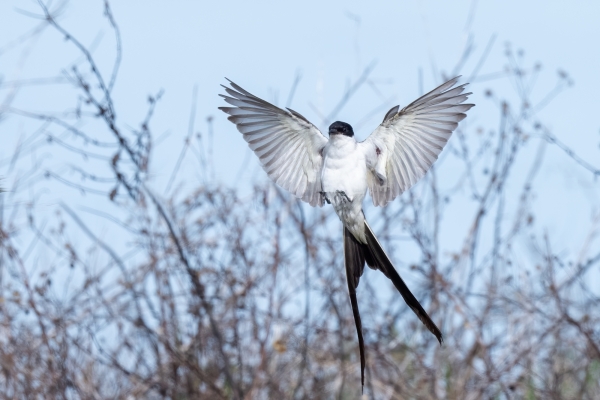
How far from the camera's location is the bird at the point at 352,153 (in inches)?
137

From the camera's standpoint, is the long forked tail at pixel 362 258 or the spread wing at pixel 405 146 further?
the spread wing at pixel 405 146

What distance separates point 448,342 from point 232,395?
1.69 m

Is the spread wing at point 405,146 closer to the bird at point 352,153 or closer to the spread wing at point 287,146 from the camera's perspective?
the bird at point 352,153

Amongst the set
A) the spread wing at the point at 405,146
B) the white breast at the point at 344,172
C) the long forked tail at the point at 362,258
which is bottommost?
the long forked tail at the point at 362,258

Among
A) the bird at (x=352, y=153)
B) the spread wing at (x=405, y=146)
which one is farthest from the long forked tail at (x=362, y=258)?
the spread wing at (x=405, y=146)

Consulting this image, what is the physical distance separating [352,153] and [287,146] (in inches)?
13.9

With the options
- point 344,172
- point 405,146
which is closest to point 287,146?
point 344,172

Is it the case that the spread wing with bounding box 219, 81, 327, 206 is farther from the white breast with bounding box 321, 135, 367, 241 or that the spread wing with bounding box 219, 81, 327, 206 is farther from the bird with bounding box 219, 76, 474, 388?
the white breast with bounding box 321, 135, 367, 241

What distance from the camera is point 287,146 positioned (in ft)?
12.1

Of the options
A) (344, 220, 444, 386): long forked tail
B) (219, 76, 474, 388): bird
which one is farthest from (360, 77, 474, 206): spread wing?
(344, 220, 444, 386): long forked tail

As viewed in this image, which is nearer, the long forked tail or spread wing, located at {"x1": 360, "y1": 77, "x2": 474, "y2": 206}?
the long forked tail

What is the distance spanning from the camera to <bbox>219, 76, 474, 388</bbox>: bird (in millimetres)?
3469

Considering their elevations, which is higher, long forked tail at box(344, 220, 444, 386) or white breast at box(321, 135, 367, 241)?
white breast at box(321, 135, 367, 241)

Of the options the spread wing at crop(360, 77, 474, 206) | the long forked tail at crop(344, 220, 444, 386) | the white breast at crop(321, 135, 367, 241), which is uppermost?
the spread wing at crop(360, 77, 474, 206)
